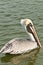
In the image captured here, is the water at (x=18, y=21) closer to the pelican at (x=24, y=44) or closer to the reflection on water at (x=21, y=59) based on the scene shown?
the reflection on water at (x=21, y=59)

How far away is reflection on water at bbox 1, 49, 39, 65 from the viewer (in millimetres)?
9516

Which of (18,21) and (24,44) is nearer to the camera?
(24,44)

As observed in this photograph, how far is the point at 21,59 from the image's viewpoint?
974 centimetres

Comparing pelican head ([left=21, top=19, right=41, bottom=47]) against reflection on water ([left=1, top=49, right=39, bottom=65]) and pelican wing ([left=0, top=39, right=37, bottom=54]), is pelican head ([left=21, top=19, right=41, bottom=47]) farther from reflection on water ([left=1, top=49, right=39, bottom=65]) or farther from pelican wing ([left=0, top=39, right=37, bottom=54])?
reflection on water ([left=1, top=49, right=39, bottom=65])

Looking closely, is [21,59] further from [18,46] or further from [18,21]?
[18,21]

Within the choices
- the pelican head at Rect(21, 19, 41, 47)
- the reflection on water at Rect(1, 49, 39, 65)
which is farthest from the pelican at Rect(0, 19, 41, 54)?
the reflection on water at Rect(1, 49, 39, 65)

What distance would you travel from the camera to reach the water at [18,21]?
9.69 metres

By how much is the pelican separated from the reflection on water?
0.18 meters

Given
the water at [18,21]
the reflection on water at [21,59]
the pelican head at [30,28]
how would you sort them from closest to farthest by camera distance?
the reflection on water at [21,59] < the water at [18,21] < the pelican head at [30,28]

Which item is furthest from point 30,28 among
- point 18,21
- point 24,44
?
point 18,21

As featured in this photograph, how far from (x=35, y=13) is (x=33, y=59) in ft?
14.3

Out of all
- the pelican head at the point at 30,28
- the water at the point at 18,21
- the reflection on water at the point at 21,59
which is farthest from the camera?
the pelican head at the point at 30,28

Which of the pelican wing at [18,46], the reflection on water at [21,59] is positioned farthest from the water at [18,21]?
the pelican wing at [18,46]

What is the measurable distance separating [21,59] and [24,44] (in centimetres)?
57
